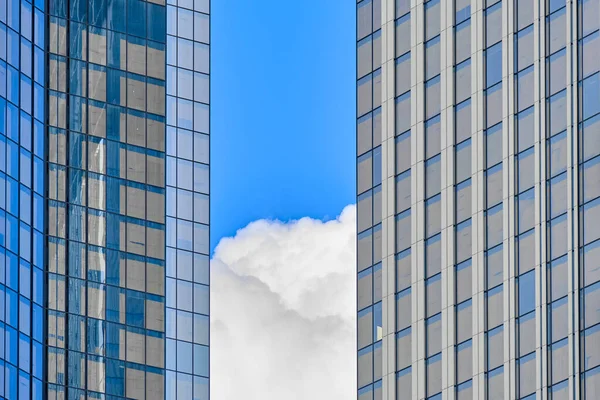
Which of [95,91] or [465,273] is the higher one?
[95,91]

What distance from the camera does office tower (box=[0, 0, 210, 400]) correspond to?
9788cm

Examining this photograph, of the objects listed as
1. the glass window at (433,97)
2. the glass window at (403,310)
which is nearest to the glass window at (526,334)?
the glass window at (403,310)

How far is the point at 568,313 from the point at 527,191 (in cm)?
737

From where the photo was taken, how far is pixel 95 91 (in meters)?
108

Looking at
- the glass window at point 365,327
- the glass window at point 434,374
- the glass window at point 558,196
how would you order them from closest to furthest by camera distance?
the glass window at point 558,196 → the glass window at point 434,374 → the glass window at point 365,327

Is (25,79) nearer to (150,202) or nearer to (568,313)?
(150,202)

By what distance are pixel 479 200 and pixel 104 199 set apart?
2281 centimetres

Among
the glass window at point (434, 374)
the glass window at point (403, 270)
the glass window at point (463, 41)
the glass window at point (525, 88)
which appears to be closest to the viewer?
the glass window at point (525, 88)

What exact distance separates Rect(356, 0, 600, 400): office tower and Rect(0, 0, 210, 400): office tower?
1180 cm

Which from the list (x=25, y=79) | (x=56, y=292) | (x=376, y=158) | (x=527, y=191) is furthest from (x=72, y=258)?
(x=527, y=191)

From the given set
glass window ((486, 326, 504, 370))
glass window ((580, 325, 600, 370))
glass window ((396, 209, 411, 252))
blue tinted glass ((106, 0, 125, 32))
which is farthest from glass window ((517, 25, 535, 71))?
blue tinted glass ((106, 0, 125, 32))

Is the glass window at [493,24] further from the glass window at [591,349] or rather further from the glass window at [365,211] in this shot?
the glass window at [591,349]

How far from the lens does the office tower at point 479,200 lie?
9212cm

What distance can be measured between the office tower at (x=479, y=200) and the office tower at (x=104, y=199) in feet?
38.7
